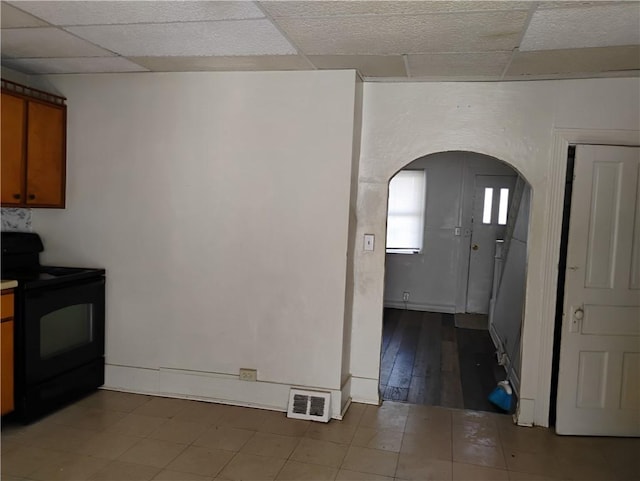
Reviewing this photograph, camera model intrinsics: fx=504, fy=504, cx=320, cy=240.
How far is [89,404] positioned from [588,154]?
367cm

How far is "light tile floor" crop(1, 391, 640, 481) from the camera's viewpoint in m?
2.67

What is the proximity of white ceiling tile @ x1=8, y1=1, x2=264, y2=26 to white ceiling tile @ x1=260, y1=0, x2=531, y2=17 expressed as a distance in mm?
136

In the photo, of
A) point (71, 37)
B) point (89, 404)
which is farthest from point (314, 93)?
point (89, 404)

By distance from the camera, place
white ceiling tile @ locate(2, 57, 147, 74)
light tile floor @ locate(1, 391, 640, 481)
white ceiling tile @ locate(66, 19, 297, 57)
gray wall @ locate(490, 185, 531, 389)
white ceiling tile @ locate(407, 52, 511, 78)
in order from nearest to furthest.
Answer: white ceiling tile @ locate(66, 19, 297, 57) → light tile floor @ locate(1, 391, 640, 481) → white ceiling tile @ locate(407, 52, 511, 78) → white ceiling tile @ locate(2, 57, 147, 74) → gray wall @ locate(490, 185, 531, 389)

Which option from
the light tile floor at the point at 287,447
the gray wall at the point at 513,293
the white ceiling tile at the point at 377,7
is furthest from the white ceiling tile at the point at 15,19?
the gray wall at the point at 513,293

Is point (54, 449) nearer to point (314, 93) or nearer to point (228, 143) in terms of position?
point (228, 143)

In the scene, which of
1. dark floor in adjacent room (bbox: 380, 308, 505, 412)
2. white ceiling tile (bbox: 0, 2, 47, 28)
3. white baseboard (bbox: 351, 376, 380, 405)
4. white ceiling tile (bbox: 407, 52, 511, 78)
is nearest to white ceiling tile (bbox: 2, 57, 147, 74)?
white ceiling tile (bbox: 0, 2, 47, 28)

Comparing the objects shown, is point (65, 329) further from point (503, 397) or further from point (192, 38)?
point (503, 397)

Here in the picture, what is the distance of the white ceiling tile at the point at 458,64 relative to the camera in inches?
112

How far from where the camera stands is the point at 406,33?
2504mm

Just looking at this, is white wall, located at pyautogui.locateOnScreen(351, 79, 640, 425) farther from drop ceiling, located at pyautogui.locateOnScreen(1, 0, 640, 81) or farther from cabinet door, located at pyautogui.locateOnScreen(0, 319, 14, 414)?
cabinet door, located at pyautogui.locateOnScreen(0, 319, 14, 414)

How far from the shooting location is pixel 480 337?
5.72 m

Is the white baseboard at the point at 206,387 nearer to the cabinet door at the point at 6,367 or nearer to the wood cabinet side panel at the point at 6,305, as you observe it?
the cabinet door at the point at 6,367

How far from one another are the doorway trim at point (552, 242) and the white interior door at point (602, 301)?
11 cm
